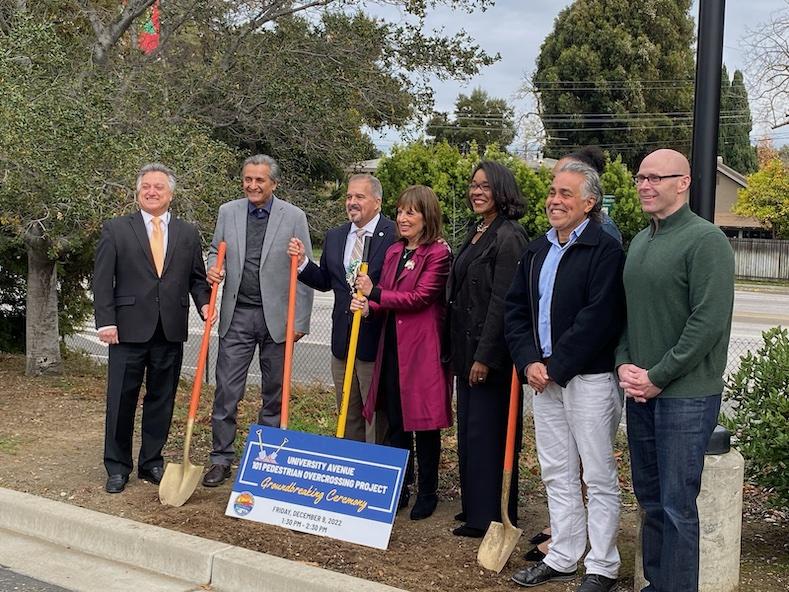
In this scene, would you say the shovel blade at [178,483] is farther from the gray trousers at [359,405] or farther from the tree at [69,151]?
the tree at [69,151]

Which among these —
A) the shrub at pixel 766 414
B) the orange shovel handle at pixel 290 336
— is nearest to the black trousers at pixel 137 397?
the orange shovel handle at pixel 290 336

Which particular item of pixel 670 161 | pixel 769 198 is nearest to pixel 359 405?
pixel 670 161

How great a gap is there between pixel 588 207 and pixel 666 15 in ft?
166

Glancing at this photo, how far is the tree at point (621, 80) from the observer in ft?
163

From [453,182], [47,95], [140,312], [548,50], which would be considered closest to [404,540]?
[140,312]

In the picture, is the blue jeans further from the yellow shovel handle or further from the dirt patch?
the yellow shovel handle

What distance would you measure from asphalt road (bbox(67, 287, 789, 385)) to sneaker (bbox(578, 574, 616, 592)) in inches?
257

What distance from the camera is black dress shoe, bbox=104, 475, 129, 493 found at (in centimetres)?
591

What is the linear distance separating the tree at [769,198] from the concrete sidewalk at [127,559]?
131ft

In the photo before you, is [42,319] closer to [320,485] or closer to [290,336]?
[290,336]

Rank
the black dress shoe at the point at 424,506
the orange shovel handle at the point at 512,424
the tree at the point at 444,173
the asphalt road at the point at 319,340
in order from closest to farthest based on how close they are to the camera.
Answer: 1. the orange shovel handle at the point at 512,424
2. the black dress shoe at the point at 424,506
3. the asphalt road at the point at 319,340
4. the tree at the point at 444,173

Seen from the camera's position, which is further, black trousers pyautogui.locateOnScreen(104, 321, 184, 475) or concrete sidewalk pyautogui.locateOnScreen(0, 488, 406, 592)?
black trousers pyautogui.locateOnScreen(104, 321, 184, 475)

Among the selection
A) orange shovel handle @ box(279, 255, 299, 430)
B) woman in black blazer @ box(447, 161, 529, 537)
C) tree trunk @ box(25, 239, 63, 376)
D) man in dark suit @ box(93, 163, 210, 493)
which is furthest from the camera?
tree trunk @ box(25, 239, 63, 376)

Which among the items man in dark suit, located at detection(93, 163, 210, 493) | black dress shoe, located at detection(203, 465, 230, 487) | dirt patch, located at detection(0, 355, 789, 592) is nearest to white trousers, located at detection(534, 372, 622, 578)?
dirt patch, located at detection(0, 355, 789, 592)
